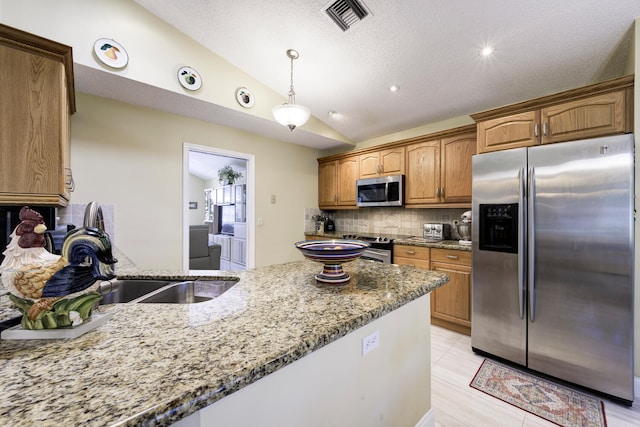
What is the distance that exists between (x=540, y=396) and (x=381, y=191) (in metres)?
2.42

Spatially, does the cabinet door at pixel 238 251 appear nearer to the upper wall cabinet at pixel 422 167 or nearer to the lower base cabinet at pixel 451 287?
the upper wall cabinet at pixel 422 167

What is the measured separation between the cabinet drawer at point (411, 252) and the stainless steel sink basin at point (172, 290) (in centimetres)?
218

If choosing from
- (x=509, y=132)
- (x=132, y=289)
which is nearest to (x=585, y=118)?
(x=509, y=132)

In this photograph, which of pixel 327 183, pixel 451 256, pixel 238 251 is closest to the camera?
pixel 451 256

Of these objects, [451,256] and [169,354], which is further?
[451,256]

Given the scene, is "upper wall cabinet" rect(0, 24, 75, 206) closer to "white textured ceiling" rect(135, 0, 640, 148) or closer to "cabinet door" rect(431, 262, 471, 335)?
"white textured ceiling" rect(135, 0, 640, 148)

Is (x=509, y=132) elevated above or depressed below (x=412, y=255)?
above

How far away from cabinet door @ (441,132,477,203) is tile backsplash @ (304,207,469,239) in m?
0.38

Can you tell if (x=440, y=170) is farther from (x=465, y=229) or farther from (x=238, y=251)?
(x=238, y=251)

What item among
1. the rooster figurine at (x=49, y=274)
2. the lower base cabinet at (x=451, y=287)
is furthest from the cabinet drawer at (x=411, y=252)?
the rooster figurine at (x=49, y=274)

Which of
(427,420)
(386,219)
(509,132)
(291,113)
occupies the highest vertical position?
(291,113)

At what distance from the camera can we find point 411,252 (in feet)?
9.87

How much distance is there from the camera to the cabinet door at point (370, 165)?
12.1ft

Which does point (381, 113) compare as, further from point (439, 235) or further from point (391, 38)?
point (439, 235)
